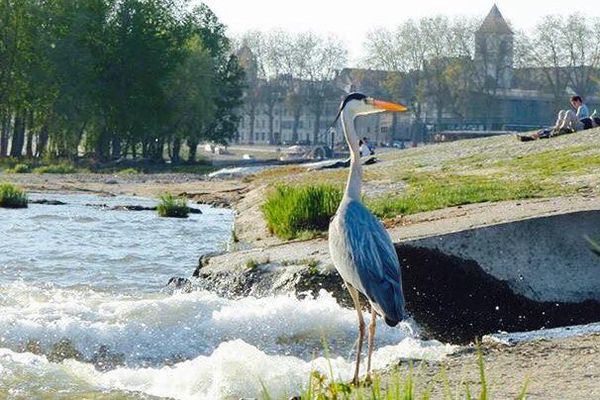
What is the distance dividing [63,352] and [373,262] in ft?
12.5

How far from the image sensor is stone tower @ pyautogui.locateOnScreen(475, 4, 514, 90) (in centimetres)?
14150

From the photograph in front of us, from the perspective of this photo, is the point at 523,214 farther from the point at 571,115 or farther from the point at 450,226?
the point at 571,115

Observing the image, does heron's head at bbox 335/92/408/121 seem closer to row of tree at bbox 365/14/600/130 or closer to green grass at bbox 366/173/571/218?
green grass at bbox 366/173/571/218

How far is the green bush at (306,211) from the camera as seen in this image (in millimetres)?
17406

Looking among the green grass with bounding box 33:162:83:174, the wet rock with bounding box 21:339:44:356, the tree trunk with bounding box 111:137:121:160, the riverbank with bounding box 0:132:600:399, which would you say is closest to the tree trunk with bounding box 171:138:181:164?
the tree trunk with bounding box 111:137:121:160

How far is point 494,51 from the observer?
14225 cm

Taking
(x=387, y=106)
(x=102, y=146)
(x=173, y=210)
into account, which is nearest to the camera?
(x=387, y=106)

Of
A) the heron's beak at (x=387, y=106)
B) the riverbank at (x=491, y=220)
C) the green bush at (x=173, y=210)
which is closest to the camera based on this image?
the riverbank at (x=491, y=220)

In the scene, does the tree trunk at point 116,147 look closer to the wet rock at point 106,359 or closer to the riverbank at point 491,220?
the riverbank at point 491,220

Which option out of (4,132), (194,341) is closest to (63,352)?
(194,341)

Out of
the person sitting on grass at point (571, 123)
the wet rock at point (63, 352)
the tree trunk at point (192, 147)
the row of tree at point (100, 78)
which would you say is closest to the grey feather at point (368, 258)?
the wet rock at point (63, 352)

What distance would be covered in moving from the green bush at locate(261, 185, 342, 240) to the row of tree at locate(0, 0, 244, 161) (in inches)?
2145

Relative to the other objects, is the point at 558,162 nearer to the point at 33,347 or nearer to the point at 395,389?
the point at 33,347

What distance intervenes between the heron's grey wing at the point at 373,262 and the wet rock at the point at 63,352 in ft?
10.9
